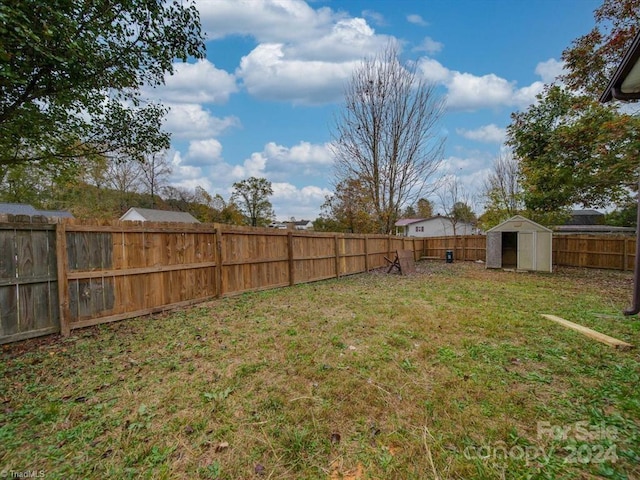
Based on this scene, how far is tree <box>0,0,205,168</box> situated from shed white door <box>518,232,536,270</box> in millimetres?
13144

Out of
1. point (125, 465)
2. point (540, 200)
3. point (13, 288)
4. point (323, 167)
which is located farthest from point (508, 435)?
point (323, 167)

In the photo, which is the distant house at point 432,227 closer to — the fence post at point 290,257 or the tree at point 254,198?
the tree at point 254,198

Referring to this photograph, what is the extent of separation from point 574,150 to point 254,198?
98.2ft

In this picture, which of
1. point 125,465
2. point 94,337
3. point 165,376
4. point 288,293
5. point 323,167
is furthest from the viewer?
point 323,167

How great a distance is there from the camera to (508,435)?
1856mm

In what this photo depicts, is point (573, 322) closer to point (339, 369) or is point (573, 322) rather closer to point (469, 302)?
point (469, 302)

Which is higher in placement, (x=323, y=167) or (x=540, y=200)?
(x=323, y=167)

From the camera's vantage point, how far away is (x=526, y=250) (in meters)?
11.9

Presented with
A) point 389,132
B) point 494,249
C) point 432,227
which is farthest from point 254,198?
point 494,249

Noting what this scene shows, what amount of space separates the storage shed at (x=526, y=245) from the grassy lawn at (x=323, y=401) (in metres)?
8.38

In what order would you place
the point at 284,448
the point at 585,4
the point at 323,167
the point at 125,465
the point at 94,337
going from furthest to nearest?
the point at 323,167
the point at 585,4
the point at 94,337
the point at 284,448
the point at 125,465

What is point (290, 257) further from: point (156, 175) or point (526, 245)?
point (156, 175)

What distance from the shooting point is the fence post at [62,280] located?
12.2 feet

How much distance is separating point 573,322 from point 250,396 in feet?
16.5
